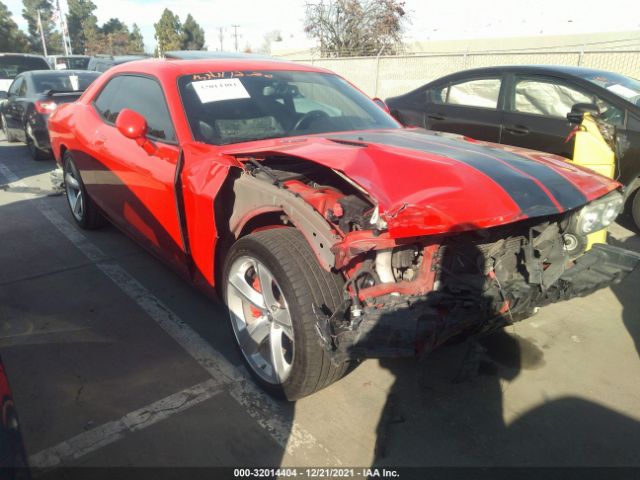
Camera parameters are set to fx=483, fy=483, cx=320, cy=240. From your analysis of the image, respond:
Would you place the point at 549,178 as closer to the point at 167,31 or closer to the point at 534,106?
the point at 534,106

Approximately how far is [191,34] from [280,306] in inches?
2372

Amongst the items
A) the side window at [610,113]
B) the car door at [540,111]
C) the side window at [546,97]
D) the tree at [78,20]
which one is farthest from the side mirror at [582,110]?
the tree at [78,20]

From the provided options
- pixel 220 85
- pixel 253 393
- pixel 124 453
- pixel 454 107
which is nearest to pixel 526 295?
pixel 253 393

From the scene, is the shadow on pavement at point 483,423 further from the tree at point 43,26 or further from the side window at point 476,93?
the tree at point 43,26

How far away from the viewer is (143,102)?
11.3 feet

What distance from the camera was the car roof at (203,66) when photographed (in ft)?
10.8

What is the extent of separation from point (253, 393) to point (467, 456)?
3.58 feet

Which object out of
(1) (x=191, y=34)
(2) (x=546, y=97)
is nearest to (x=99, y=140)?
(2) (x=546, y=97)

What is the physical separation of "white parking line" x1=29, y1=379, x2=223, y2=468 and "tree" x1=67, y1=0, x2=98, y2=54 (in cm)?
7088

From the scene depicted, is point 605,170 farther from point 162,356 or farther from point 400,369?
point 162,356

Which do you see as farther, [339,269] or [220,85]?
[220,85]

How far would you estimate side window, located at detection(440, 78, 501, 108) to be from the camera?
5.43 m

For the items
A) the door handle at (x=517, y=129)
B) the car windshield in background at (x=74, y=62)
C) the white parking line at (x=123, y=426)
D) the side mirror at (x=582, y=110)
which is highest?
the car windshield in background at (x=74, y=62)

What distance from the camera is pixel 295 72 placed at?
3633mm
